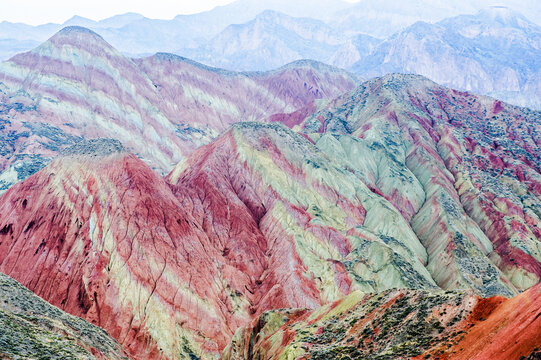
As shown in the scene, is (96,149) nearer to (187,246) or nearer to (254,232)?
(187,246)

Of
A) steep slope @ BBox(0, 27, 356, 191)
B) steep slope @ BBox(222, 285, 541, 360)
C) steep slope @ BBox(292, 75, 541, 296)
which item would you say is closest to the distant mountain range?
steep slope @ BBox(222, 285, 541, 360)

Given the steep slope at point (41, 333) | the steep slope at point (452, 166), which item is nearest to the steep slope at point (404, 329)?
the steep slope at point (41, 333)

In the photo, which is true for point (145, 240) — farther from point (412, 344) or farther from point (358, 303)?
point (412, 344)

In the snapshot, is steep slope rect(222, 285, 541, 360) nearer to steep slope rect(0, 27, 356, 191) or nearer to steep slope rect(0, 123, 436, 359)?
steep slope rect(0, 123, 436, 359)

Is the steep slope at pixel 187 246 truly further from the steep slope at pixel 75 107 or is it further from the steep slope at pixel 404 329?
the steep slope at pixel 75 107

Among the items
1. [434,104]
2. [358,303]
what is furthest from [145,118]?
[358,303]

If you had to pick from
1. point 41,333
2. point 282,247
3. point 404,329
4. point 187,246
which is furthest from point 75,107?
point 404,329
